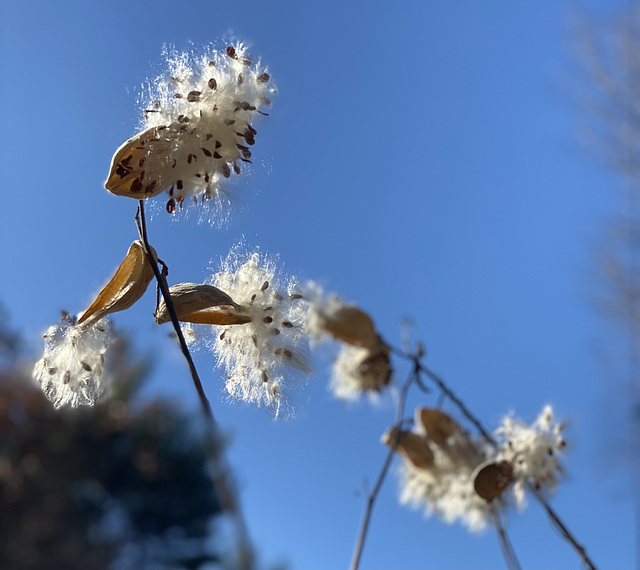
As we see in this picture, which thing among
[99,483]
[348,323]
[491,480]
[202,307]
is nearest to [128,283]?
[202,307]

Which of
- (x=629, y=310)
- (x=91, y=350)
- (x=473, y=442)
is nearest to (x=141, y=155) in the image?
(x=91, y=350)

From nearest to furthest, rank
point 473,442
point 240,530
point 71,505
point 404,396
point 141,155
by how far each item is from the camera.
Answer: point 240,530
point 141,155
point 404,396
point 473,442
point 71,505

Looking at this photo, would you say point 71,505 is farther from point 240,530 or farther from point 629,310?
point 240,530

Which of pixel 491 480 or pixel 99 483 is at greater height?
pixel 99 483

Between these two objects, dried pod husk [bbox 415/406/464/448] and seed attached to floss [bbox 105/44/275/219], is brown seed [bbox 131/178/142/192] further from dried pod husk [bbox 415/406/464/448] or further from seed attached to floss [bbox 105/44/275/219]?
dried pod husk [bbox 415/406/464/448]

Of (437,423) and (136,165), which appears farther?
(437,423)

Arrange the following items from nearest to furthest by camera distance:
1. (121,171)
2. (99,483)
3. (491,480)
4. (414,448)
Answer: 1. (121,171)
2. (491,480)
3. (414,448)
4. (99,483)

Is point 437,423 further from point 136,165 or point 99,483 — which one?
point 99,483
